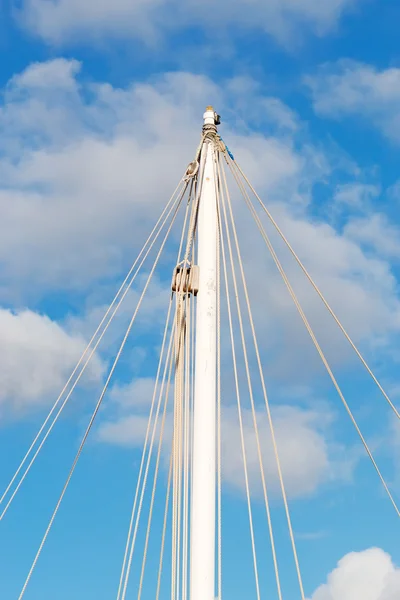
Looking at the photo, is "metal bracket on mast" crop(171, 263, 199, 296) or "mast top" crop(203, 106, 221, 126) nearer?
"metal bracket on mast" crop(171, 263, 199, 296)

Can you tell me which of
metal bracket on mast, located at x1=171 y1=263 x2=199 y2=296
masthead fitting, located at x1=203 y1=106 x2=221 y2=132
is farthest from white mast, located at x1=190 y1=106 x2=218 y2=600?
masthead fitting, located at x1=203 y1=106 x2=221 y2=132

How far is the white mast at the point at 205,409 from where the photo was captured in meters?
16.4

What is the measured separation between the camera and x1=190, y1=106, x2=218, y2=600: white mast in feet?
53.9

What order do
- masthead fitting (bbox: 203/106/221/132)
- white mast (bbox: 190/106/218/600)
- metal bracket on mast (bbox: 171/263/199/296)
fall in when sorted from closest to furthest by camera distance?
white mast (bbox: 190/106/218/600) → metal bracket on mast (bbox: 171/263/199/296) → masthead fitting (bbox: 203/106/221/132)

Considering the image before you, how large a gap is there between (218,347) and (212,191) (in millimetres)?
3862

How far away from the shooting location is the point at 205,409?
17.5 meters

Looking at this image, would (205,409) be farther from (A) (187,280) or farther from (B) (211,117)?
(B) (211,117)

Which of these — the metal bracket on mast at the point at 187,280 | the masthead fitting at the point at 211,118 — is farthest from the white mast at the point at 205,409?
the masthead fitting at the point at 211,118

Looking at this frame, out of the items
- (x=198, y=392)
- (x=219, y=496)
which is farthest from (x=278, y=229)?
(x=219, y=496)

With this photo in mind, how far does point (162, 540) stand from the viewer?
821 inches

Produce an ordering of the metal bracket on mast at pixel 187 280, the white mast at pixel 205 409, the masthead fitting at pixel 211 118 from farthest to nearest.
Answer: the masthead fitting at pixel 211 118
the metal bracket on mast at pixel 187 280
the white mast at pixel 205 409

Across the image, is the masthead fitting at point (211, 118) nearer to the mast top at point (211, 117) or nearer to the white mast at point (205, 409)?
the mast top at point (211, 117)

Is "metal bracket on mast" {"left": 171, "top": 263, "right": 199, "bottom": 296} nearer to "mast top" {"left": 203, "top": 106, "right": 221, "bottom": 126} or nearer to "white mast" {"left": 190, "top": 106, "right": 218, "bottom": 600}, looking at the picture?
"white mast" {"left": 190, "top": 106, "right": 218, "bottom": 600}

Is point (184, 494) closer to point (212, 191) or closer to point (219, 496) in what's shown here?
point (219, 496)
